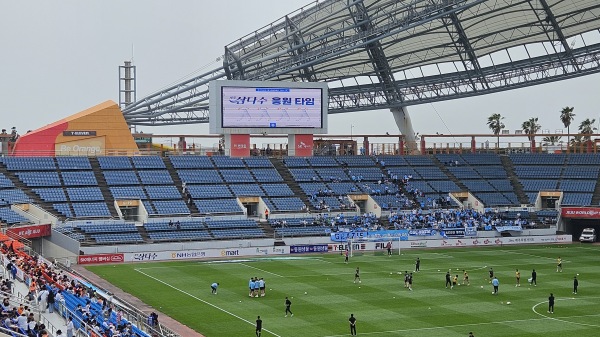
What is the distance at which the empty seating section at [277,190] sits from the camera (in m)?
86.5

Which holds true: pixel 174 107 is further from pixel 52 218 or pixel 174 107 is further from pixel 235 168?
pixel 52 218

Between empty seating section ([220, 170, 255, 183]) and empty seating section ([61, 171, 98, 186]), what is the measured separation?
12.9 metres

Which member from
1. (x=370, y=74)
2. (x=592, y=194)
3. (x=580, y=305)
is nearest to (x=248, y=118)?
(x=370, y=74)

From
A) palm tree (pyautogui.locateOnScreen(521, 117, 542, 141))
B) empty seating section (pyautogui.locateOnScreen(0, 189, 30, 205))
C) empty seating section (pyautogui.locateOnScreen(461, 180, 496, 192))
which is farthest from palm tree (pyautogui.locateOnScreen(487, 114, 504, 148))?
empty seating section (pyautogui.locateOnScreen(0, 189, 30, 205))

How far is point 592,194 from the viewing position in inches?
3588

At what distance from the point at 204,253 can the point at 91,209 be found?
37.2 ft

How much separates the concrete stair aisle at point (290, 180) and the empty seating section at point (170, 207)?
1223 centimetres

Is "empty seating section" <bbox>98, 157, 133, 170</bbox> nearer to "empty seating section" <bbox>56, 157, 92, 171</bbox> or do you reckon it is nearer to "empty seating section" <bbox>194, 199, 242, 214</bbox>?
"empty seating section" <bbox>56, 157, 92, 171</bbox>

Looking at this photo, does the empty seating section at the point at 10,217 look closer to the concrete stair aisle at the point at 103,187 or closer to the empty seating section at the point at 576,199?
the concrete stair aisle at the point at 103,187

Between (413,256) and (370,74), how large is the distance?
2601cm

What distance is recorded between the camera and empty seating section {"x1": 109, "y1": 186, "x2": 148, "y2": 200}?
79812 mm

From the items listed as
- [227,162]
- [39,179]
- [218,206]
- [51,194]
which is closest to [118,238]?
[51,194]

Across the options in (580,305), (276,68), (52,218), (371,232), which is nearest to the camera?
(580,305)

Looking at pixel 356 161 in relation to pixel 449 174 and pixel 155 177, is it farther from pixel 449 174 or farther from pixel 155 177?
pixel 155 177
